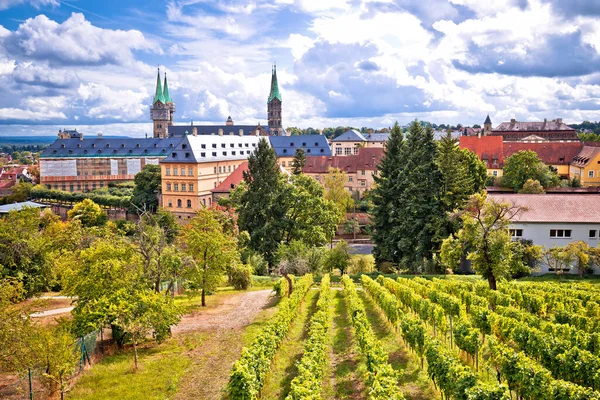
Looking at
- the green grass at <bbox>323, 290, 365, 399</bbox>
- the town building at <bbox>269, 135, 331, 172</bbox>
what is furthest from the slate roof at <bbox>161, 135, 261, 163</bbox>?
the green grass at <bbox>323, 290, 365, 399</bbox>

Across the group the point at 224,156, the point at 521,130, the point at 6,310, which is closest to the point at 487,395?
the point at 6,310

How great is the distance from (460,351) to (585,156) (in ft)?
237

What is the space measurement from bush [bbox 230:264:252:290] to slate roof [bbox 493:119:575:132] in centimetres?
11608

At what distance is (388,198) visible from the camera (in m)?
47.9

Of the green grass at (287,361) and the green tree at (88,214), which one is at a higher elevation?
the green tree at (88,214)

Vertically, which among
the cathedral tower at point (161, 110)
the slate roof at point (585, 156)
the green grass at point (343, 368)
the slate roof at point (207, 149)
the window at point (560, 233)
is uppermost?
the cathedral tower at point (161, 110)

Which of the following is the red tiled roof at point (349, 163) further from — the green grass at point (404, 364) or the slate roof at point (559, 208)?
the green grass at point (404, 364)

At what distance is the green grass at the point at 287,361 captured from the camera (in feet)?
58.1

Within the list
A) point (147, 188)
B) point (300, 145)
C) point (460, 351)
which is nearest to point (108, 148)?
point (147, 188)

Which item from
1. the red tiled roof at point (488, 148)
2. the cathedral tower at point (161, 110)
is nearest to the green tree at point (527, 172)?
the red tiled roof at point (488, 148)

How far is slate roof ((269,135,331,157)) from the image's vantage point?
118125 mm

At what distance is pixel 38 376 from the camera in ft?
58.4

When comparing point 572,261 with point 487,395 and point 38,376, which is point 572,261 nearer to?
point 487,395

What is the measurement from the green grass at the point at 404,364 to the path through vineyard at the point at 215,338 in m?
6.55
